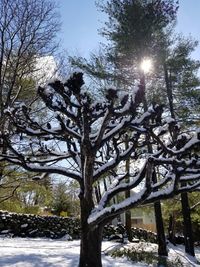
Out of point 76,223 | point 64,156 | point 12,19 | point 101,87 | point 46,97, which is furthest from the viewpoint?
point 76,223

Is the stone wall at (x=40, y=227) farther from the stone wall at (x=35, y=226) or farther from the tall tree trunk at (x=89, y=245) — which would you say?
the tall tree trunk at (x=89, y=245)

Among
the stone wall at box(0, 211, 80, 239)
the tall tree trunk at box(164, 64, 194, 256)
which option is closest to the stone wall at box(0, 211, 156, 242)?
the stone wall at box(0, 211, 80, 239)

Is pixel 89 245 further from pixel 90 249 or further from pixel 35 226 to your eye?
pixel 35 226

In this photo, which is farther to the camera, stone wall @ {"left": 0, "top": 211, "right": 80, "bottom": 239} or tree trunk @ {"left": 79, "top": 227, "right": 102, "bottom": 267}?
stone wall @ {"left": 0, "top": 211, "right": 80, "bottom": 239}

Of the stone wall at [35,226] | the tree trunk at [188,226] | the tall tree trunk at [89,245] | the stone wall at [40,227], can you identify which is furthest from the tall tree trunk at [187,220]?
the tall tree trunk at [89,245]

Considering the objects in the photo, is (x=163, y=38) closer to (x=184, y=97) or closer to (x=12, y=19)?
(x=184, y=97)

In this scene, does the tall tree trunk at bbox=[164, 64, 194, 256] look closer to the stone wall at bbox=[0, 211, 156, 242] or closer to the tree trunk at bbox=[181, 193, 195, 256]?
the tree trunk at bbox=[181, 193, 195, 256]

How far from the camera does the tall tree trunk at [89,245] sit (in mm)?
6539

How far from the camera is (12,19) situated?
36.7ft

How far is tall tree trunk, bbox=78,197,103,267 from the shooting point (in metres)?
6.54

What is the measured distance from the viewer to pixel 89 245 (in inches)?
260

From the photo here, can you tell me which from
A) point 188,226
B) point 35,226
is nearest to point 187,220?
point 188,226

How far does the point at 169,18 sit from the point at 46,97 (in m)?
8.99

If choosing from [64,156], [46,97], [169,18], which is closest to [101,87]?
[169,18]
